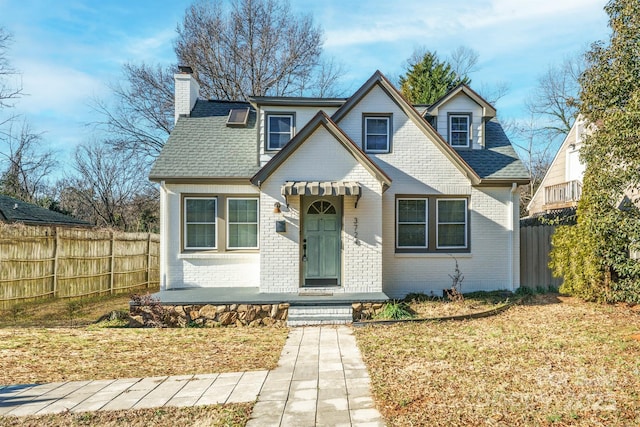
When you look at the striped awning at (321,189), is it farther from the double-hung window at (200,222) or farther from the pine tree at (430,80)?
the pine tree at (430,80)

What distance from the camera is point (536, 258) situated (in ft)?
42.8

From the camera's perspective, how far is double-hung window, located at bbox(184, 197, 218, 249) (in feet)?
38.5

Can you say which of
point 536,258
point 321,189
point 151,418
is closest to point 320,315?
point 321,189

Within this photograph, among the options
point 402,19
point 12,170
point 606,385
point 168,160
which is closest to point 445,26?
point 402,19

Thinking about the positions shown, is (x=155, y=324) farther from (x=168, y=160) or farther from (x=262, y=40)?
(x=262, y=40)

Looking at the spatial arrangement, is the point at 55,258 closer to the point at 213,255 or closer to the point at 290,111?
the point at 213,255

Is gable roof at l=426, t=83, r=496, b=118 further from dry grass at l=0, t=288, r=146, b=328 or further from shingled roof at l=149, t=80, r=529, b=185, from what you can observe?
dry grass at l=0, t=288, r=146, b=328

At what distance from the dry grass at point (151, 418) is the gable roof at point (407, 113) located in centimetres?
886

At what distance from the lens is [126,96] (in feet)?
79.4

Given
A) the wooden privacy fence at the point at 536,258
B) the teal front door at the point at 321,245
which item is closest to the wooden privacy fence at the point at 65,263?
the teal front door at the point at 321,245

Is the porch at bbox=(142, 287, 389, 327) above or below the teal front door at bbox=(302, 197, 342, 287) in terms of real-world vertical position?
below

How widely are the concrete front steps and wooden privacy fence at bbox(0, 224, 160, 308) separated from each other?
8.22 meters

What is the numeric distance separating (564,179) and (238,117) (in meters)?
17.8

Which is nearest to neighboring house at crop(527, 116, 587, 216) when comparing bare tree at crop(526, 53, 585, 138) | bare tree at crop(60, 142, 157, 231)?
bare tree at crop(526, 53, 585, 138)
